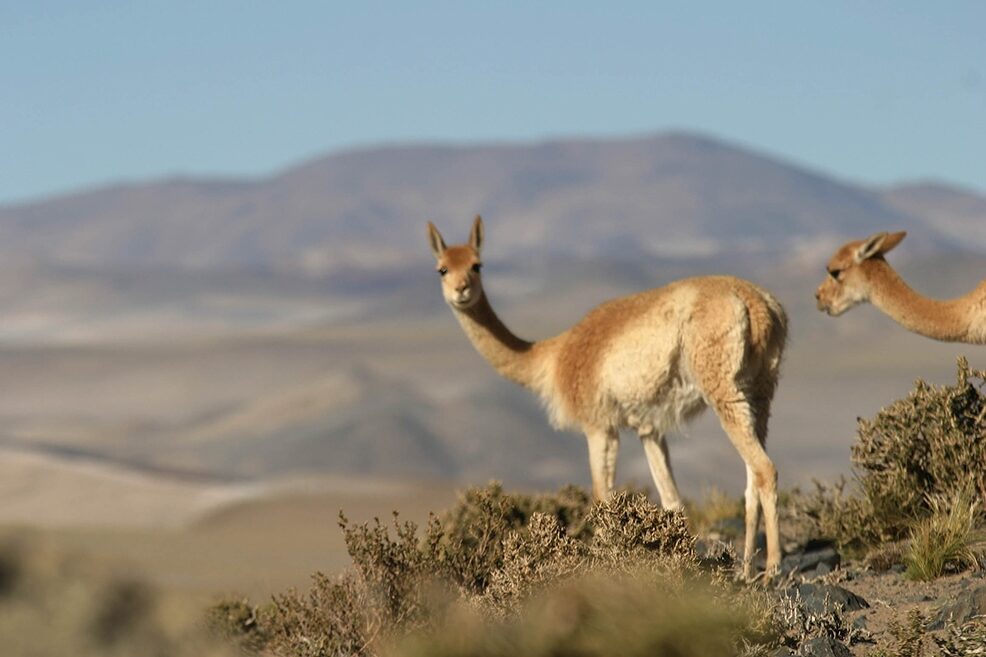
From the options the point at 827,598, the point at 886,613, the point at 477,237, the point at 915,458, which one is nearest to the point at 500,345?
the point at 477,237

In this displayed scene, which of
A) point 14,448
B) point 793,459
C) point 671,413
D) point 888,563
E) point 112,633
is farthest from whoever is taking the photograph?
point 793,459

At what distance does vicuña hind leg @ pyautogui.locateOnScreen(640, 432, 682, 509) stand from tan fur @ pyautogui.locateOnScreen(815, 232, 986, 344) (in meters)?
1.69

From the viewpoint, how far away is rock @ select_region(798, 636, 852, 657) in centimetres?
795

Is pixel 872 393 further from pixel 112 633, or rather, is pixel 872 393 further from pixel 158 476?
pixel 112 633

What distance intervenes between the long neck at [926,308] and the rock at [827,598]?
8.92 ft

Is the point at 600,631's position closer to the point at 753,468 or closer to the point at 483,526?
the point at 483,526


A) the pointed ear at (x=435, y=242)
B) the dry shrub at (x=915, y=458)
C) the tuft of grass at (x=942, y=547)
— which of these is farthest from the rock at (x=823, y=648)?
the pointed ear at (x=435, y=242)

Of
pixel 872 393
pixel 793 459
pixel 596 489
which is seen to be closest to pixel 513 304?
pixel 872 393

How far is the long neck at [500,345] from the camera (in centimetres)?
1220

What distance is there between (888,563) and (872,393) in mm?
90570

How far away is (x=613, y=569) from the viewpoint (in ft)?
26.6

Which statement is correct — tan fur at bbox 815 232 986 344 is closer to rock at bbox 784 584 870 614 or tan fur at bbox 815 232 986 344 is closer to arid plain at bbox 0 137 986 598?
arid plain at bbox 0 137 986 598

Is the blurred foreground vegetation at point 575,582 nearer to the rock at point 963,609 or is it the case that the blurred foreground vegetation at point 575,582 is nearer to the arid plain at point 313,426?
the rock at point 963,609

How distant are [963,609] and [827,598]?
727mm
